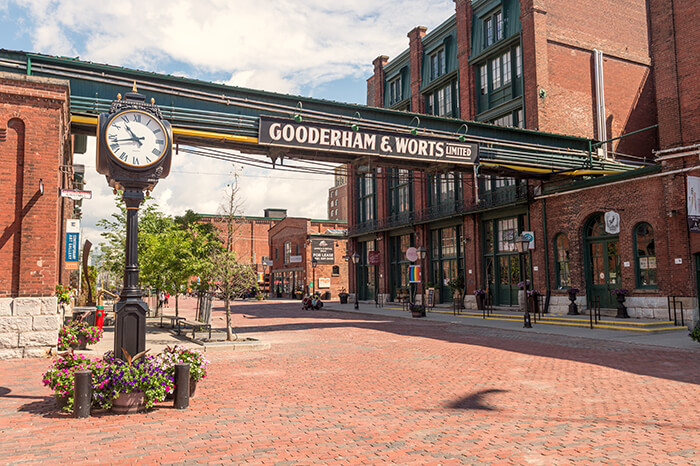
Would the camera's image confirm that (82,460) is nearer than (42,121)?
Yes

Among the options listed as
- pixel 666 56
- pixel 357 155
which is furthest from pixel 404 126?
pixel 666 56

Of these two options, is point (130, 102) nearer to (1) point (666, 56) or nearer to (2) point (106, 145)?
(2) point (106, 145)

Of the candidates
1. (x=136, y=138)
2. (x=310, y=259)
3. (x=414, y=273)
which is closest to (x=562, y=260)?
(x=414, y=273)

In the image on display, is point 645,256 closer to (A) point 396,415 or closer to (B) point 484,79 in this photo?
(B) point 484,79

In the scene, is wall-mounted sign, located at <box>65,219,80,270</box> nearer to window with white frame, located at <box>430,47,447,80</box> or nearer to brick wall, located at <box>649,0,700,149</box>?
brick wall, located at <box>649,0,700,149</box>

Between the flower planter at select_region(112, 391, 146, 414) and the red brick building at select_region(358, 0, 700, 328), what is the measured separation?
1179 cm

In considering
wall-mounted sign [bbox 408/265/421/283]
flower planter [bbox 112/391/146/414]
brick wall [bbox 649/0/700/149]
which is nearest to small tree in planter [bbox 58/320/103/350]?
flower planter [bbox 112/391/146/414]

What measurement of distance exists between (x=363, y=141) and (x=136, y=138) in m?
8.79

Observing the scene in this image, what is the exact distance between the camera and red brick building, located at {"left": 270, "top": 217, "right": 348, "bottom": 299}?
5409 cm

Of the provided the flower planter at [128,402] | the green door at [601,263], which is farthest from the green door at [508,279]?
the flower planter at [128,402]

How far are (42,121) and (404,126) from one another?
1068 centimetres

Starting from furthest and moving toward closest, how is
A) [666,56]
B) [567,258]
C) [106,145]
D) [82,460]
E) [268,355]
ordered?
[567,258] < [666,56] < [268,355] < [106,145] < [82,460]

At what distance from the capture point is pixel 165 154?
27.8 feet

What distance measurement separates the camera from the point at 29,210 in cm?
1218
